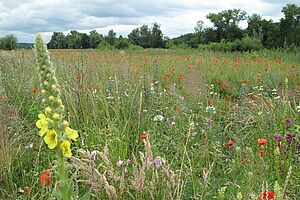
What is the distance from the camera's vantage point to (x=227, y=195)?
250cm

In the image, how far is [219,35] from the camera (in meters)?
47.2

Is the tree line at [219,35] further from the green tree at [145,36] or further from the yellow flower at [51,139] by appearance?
the yellow flower at [51,139]

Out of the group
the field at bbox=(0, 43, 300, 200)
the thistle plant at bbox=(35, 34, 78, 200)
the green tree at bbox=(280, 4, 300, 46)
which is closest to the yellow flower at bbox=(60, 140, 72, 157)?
the thistle plant at bbox=(35, 34, 78, 200)

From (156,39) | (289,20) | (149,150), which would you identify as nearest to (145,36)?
(156,39)

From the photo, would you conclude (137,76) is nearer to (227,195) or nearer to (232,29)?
(227,195)

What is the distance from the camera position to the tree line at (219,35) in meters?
32.7

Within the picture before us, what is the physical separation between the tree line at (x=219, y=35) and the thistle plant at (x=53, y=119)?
80.2 ft

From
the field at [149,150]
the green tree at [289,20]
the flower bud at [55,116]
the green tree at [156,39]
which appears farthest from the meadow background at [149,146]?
the green tree at [156,39]

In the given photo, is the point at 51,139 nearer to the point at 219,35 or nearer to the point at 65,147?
the point at 65,147

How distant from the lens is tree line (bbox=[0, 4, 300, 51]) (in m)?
32.7

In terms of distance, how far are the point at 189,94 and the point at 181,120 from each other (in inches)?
66.6

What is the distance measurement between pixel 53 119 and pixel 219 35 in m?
48.0

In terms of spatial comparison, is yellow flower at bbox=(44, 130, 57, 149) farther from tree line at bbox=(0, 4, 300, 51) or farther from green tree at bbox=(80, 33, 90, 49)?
green tree at bbox=(80, 33, 90, 49)

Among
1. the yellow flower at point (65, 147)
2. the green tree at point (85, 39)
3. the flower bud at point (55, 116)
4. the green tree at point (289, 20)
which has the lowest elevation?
the yellow flower at point (65, 147)
